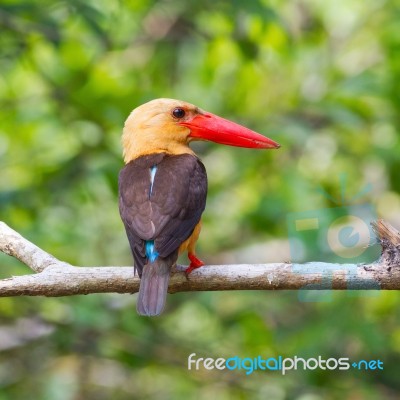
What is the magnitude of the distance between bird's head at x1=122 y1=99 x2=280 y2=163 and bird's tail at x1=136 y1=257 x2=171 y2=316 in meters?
0.89

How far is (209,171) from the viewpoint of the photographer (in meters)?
7.30

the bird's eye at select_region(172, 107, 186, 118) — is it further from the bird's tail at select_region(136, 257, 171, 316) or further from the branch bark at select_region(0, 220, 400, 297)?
the branch bark at select_region(0, 220, 400, 297)

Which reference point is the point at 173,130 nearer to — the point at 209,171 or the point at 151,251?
the point at 151,251

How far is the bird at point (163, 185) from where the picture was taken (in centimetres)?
370

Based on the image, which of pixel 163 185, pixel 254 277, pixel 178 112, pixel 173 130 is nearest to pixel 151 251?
pixel 163 185

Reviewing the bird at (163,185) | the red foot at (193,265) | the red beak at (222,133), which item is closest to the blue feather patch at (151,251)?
the bird at (163,185)

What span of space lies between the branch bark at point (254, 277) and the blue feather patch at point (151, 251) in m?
0.18

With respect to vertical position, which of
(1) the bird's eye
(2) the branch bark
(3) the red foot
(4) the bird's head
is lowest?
(2) the branch bark

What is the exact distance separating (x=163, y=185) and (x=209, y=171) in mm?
3351

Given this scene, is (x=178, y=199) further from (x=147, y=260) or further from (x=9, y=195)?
(x=9, y=195)

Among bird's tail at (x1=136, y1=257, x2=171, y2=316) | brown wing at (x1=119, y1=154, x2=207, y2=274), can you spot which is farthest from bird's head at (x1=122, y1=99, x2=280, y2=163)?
bird's tail at (x1=136, y1=257, x2=171, y2=316)

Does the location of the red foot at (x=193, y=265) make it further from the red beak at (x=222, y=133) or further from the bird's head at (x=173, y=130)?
the red beak at (x=222, y=133)

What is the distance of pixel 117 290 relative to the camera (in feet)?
11.5

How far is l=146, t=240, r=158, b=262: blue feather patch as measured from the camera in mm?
3711
